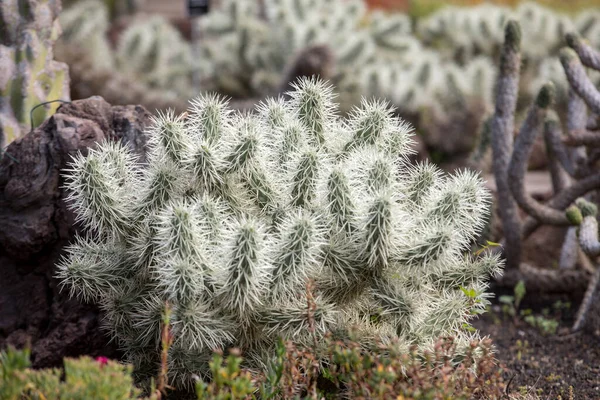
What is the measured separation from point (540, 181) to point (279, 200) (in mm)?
4927

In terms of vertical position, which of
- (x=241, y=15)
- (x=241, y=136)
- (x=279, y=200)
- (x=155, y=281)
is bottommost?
(x=241, y=15)

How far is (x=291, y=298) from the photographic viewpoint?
280cm

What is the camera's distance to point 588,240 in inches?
155

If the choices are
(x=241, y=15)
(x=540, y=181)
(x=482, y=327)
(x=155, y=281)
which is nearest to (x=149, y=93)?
(x=241, y=15)

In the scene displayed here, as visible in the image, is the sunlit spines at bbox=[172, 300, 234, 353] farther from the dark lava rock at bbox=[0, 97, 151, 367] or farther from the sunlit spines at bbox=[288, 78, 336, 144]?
the sunlit spines at bbox=[288, 78, 336, 144]

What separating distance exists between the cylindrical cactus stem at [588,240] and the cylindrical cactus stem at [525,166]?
0.46 m

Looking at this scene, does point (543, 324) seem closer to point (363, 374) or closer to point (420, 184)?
point (420, 184)

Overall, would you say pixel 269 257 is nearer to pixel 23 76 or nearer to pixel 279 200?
pixel 279 200

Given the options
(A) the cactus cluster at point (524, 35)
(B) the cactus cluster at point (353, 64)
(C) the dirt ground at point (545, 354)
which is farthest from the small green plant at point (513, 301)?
(A) the cactus cluster at point (524, 35)

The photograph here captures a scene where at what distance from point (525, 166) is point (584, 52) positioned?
77cm

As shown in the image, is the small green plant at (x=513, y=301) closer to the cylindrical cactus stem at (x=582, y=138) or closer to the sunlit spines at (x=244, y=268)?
the cylindrical cactus stem at (x=582, y=138)

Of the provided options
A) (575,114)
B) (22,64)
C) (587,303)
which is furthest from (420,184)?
(575,114)

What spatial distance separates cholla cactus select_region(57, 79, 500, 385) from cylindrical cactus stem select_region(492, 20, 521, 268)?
176 cm

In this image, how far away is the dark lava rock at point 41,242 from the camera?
3283mm
